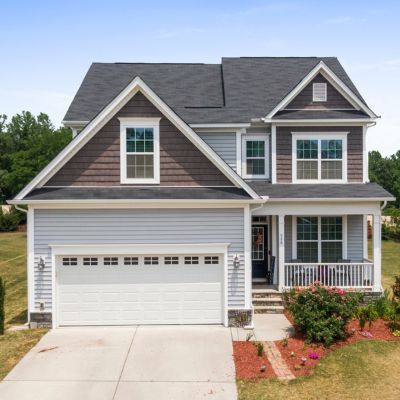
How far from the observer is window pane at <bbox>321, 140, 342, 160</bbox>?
16328 mm

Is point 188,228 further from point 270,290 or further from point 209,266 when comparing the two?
point 270,290

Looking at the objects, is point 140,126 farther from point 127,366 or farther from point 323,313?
point 323,313

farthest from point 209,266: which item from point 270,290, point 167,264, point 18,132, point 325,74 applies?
point 18,132

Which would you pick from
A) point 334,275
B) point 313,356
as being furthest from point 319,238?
point 313,356

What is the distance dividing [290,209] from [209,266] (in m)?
3.78

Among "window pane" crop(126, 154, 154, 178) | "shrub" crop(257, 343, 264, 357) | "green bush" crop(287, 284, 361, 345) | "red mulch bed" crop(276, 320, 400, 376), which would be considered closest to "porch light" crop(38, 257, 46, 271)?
"window pane" crop(126, 154, 154, 178)

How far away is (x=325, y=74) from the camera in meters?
16.3

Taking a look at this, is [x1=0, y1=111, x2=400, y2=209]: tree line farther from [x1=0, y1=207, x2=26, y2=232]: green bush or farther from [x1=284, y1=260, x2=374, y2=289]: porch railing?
[x1=284, y1=260, x2=374, y2=289]: porch railing

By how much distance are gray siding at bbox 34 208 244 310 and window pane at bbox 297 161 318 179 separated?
437 cm

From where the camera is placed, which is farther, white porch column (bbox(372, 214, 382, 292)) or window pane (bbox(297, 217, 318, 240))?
window pane (bbox(297, 217, 318, 240))

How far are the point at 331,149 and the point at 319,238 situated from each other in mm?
3361

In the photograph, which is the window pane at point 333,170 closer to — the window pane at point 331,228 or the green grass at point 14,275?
the window pane at point 331,228

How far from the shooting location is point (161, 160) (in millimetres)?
13414

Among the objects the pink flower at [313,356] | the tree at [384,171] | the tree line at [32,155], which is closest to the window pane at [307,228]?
the pink flower at [313,356]
